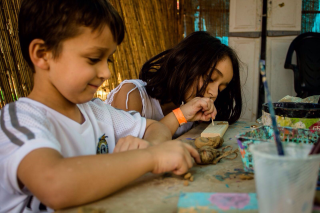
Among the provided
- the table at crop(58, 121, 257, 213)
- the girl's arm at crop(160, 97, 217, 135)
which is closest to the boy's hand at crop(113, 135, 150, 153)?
the table at crop(58, 121, 257, 213)

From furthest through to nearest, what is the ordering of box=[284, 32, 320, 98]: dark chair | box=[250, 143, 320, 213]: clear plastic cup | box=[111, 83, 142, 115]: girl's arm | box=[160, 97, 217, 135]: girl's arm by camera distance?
box=[284, 32, 320, 98]: dark chair → box=[111, 83, 142, 115]: girl's arm → box=[160, 97, 217, 135]: girl's arm → box=[250, 143, 320, 213]: clear plastic cup

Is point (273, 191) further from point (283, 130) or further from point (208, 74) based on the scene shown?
point (208, 74)

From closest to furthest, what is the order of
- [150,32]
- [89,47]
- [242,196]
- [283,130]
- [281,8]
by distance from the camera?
1. [242,196]
2. [89,47]
3. [283,130]
4. [150,32]
5. [281,8]

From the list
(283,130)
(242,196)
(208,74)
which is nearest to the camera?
(242,196)

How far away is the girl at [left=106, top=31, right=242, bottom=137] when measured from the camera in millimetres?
1602

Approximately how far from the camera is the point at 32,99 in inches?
37.0

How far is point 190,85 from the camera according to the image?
1.73 m

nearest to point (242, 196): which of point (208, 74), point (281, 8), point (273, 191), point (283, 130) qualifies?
point (273, 191)

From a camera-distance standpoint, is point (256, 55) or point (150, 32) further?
point (256, 55)

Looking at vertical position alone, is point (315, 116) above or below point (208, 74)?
below

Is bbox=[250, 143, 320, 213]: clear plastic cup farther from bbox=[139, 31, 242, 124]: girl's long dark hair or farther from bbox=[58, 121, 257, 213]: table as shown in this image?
bbox=[139, 31, 242, 124]: girl's long dark hair

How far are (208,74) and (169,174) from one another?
994mm

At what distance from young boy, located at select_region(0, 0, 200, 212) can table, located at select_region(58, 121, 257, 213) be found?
1.3 inches

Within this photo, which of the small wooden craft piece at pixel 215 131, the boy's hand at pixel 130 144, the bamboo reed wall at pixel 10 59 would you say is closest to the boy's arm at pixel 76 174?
the boy's hand at pixel 130 144
